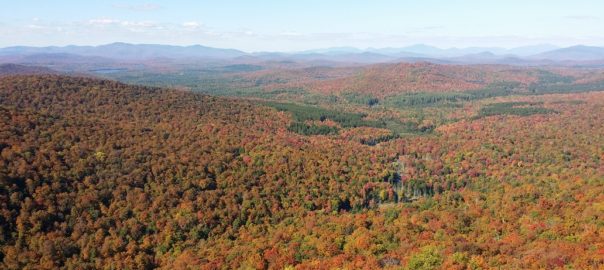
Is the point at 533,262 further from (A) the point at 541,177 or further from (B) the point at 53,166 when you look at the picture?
(B) the point at 53,166

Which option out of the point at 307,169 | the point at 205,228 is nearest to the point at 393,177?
the point at 307,169

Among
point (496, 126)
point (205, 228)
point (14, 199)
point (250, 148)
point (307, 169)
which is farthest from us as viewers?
point (496, 126)

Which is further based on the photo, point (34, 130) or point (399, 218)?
point (34, 130)

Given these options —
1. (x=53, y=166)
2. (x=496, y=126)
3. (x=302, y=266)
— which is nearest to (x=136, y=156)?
(x=53, y=166)

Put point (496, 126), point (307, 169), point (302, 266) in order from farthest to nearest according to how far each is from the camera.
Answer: point (496, 126) → point (307, 169) → point (302, 266)

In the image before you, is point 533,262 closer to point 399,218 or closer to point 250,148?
point 399,218

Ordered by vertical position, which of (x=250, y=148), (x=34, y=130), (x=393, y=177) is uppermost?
(x=34, y=130)

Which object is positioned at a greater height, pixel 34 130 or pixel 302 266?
pixel 34 130
